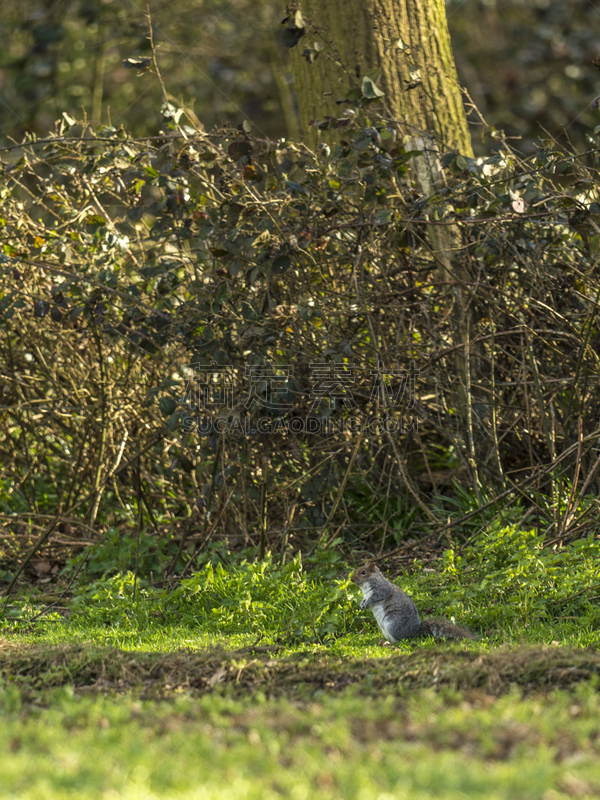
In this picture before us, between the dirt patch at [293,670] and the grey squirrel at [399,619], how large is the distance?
45cm

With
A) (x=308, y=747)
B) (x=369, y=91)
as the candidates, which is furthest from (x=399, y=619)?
(x=369, y=91)

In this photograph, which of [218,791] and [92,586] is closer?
[218,791]

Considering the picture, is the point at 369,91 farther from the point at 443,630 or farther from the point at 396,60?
the point at 443,630

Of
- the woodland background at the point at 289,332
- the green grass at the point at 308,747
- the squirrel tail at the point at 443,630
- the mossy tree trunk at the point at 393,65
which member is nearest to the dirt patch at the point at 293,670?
the green grass at the point at 308,747

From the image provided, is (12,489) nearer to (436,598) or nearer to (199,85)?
(436,598)

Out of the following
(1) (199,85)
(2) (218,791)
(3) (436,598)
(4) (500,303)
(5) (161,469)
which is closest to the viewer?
(2) (218,791)

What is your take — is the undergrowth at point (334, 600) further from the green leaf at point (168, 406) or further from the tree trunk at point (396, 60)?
the tree trunk at point (396, 60)

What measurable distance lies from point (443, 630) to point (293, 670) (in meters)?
1.01

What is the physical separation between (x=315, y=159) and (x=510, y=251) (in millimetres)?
1494

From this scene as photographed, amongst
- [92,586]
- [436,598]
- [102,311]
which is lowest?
[436,598]

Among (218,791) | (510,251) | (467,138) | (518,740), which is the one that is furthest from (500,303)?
(218,791)

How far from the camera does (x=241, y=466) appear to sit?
20.7ft

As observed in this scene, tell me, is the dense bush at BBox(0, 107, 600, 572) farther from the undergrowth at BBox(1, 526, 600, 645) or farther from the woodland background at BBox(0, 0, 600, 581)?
the undergrowth at BBox(1, 526, 600, 645)

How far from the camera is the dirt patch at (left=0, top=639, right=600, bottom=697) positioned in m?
3.72
